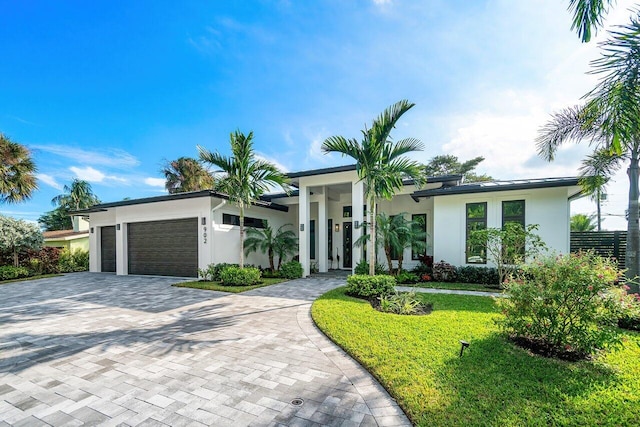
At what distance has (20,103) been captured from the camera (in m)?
13.0

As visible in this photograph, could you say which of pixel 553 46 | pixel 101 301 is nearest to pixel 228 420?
pixel 101 301

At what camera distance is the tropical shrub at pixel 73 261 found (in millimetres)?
16641

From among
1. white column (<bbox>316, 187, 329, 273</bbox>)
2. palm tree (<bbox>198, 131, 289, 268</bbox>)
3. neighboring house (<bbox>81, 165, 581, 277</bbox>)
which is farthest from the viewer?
white column (<bbox>316, 187, 329, 273</bbox>)

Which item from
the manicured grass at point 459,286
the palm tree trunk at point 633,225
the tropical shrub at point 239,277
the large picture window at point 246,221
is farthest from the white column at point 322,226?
the palm tree trunk at point 633,225

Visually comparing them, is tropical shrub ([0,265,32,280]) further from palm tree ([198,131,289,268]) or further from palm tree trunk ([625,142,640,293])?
palm tree trunk ([625,142,640,293])

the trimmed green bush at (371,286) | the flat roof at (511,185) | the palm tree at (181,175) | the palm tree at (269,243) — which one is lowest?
the trimmed green bush at (371,286)

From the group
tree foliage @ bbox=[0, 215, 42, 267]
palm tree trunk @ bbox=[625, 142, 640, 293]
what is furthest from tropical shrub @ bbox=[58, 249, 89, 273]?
palm tree trunk @ bbox=[625, 142, 640, 293]

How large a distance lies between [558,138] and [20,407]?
1512 centimetres

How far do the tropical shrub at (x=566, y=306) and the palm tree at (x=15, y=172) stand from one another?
21255mm

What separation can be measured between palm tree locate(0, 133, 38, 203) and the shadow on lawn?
20.5 meters

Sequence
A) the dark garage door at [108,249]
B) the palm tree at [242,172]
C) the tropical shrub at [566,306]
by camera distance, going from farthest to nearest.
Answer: the dark garage door at [108,249]
the palm tree at [242,172]
the tropical shrub at [566,306]

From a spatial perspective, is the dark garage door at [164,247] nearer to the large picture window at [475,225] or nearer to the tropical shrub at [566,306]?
→ the large picture window at [475,225]

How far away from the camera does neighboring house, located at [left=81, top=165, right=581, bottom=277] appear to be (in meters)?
10.6

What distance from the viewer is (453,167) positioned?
28859mm
